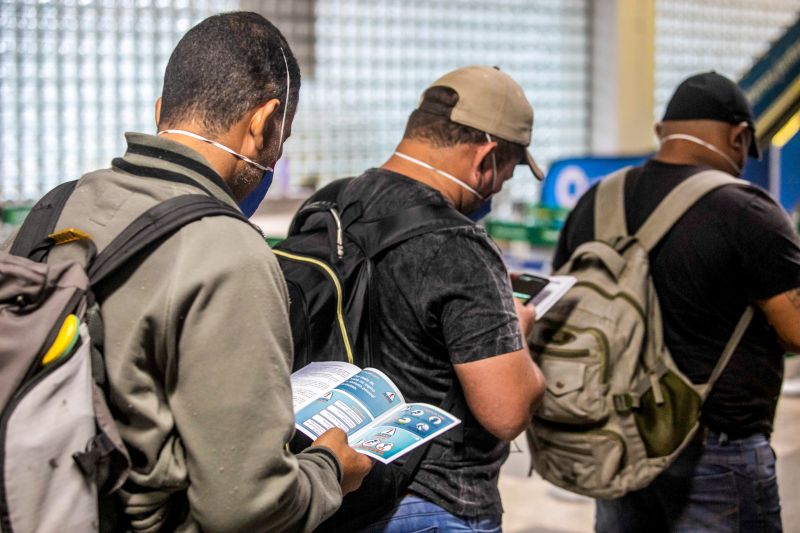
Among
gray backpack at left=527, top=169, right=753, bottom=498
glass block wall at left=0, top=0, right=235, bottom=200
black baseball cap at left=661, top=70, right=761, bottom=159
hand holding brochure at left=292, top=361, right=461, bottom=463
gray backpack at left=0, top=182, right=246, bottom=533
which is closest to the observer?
gray backpack at left=0, top=182, right=246, bottom=533

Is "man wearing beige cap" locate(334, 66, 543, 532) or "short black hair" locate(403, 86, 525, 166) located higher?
"short black hair" locate(403, 86, 525, 166)

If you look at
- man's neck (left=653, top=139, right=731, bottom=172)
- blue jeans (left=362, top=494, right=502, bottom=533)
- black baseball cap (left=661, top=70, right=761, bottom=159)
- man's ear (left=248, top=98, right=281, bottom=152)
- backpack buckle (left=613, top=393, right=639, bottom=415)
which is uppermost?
black baseball cap (left=661, top=70, right=761, bottom=159)

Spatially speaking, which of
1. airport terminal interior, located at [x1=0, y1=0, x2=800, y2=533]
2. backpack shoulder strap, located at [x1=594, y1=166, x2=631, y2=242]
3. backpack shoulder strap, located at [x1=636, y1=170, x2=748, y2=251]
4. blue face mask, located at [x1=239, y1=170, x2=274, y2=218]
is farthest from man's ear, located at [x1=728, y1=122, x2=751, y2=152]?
airport terminal interior, located at [x1=0, y1=0, x2=800, y2=533]

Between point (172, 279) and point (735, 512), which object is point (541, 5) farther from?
point (172, 279)

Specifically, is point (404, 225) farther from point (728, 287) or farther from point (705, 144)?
point (705, 144)

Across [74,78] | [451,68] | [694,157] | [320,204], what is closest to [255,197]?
[320,204]

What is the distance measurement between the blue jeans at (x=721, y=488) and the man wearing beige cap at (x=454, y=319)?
2.00ft

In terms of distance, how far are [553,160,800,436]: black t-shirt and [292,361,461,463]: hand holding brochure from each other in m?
0.83

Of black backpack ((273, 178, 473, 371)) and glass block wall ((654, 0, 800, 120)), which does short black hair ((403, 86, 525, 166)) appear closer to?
black backpack ((273, 178, 473, 371))

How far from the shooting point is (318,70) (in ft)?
24.2

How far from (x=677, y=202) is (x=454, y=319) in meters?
0.80

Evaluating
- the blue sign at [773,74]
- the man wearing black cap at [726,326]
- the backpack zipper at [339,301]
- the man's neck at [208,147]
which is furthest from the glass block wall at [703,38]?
the man's neck at [208,147]

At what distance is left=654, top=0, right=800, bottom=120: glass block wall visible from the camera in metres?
8.95

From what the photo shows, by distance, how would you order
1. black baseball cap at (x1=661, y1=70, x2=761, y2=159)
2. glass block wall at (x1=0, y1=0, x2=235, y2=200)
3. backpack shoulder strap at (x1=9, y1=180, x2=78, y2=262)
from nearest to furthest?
backpack shoulder strap at (x1=9, y1=180, x2=78, y2=262) → black baseball cap at (x1=661, y1=70, x2=761, y2=159) → glass block wall at (x1=0, y1=0, x2=235, y2=200)
